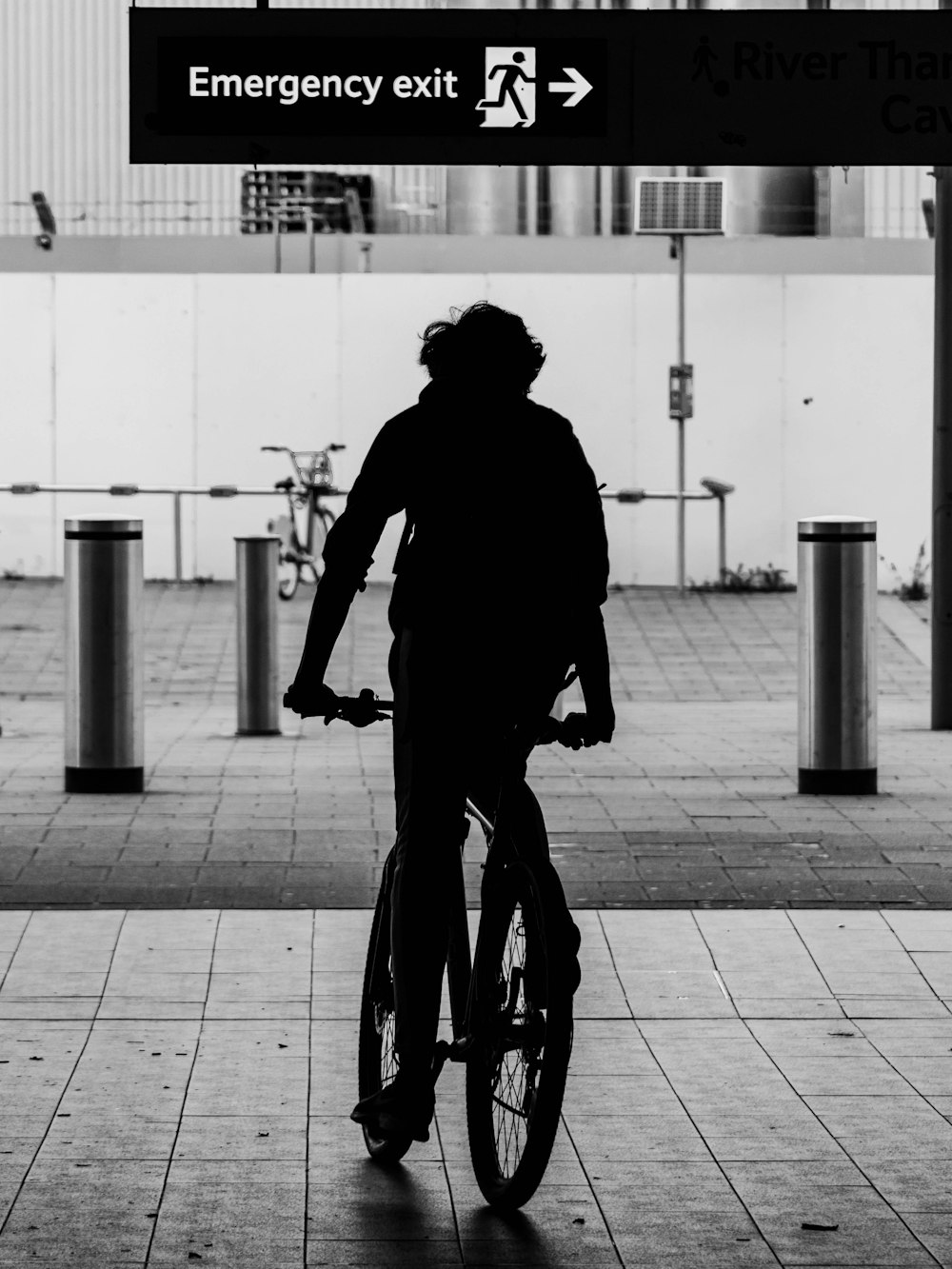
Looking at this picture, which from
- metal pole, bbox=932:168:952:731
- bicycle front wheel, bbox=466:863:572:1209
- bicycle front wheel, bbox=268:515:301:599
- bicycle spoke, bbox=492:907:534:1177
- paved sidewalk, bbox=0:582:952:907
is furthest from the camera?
bicycle front wheel, bbox=268:515:301:599

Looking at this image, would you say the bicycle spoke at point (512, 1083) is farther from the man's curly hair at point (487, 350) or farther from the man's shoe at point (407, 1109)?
the man's curly hair at point (487, 350)

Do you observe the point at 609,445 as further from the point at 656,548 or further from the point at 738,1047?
the point at 738,1047

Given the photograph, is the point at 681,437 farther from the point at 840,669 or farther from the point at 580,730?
the point at 580,730

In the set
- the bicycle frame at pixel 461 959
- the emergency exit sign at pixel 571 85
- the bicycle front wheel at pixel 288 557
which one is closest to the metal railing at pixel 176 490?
the bicycle front wheel at pixel 288 557

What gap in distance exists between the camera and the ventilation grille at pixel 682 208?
18.5 metres

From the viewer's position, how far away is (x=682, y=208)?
61.0 ft

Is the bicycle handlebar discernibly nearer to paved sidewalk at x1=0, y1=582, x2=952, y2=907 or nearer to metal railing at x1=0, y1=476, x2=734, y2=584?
paved sidewalk at x1=0, y1=582, x2=952, y2=907

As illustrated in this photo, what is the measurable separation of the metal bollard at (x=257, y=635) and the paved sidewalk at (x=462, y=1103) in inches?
192

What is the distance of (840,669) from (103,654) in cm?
310

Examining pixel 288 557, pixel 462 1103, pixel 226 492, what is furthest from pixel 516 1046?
pixel 226 492

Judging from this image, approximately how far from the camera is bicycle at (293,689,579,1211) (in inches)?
142

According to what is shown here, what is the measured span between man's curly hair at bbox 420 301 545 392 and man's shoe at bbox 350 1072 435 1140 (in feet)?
4.30

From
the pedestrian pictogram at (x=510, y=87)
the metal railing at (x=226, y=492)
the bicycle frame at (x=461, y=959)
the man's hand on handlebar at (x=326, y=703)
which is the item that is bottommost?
the bicycle frame at (x=461, y=959)

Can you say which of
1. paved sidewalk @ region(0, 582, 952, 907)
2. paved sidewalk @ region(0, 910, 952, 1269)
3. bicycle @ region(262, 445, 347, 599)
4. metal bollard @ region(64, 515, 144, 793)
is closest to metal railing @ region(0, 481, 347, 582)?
bicycle @ region(262, 445, 347, 599)
